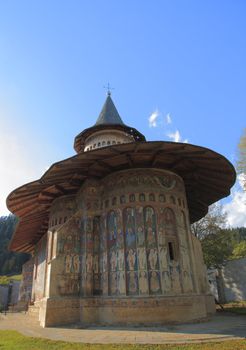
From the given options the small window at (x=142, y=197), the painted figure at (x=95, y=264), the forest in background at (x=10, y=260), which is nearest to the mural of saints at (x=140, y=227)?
the small window at (x=142, y=197)

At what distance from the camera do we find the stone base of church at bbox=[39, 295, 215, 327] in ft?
36.0

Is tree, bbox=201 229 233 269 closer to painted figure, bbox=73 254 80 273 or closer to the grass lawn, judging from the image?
painted figure, bbox=73 254 80 273

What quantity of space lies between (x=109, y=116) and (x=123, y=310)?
15312 mm

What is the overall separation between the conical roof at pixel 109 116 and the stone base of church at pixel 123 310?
13250 millimetres

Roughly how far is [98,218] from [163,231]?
11.9ft

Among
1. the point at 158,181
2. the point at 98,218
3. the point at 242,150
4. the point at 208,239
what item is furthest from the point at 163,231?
the point at 208,239

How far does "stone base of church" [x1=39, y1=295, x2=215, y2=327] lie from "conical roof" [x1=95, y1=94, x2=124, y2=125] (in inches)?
522

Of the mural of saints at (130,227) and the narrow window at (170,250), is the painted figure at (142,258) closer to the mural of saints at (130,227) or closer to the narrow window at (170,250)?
the mural of saints at (130,227)

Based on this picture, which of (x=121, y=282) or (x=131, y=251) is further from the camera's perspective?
(x=131, y=251)

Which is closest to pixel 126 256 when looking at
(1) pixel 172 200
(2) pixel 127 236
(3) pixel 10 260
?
(2) pixel 127 236

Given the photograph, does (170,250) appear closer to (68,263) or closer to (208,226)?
(68,263)

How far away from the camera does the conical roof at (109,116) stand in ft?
70.7

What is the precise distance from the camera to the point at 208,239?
25.3m

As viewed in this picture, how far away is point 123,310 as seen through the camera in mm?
11305
